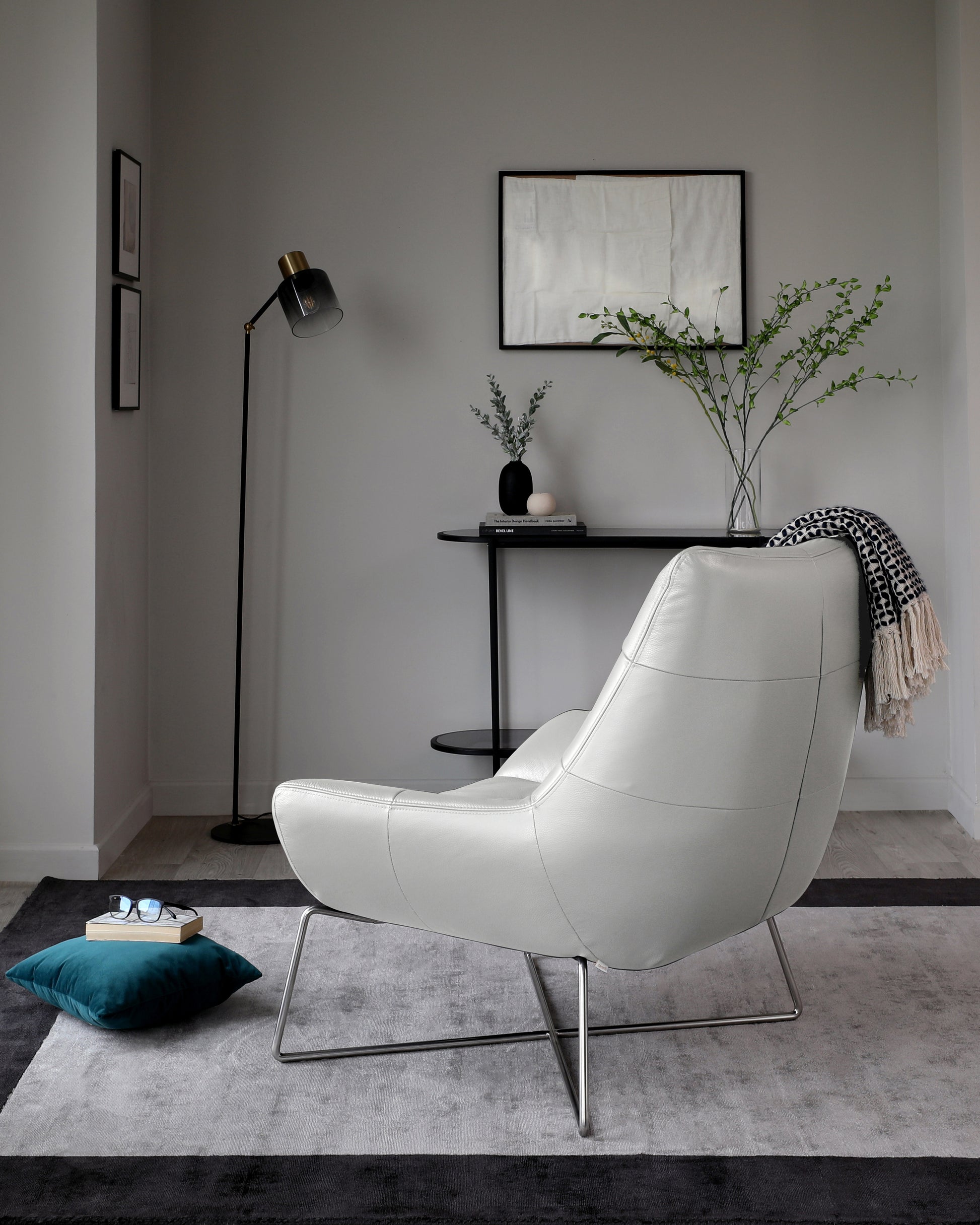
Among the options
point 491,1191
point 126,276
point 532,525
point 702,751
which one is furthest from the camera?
point 532,525

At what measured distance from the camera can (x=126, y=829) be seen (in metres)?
3.35

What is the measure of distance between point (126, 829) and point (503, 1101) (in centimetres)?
186

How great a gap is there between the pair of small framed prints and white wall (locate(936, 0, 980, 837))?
2.49m

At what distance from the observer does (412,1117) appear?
181 cm

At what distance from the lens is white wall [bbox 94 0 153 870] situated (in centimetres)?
305

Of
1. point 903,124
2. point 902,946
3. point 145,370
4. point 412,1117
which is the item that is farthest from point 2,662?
point 903,124

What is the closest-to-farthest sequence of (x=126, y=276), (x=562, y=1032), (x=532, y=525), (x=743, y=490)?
(x=562, y=1032)
(x=126, y=276)
(x=532, y=525)
(x=743, y=490)

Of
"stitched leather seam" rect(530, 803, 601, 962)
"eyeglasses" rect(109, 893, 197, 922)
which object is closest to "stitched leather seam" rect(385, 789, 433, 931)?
"stitched leather seam" rect(530, 803, 601, 962)

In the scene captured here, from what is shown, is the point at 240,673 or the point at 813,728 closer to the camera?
the point at 813,728

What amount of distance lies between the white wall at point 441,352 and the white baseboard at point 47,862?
647mm

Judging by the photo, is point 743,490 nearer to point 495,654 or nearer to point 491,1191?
point 495,654

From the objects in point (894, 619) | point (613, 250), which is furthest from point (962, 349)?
point (894, 619)

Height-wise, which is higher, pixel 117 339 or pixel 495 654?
pixel 117 339

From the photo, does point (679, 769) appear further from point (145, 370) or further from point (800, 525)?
point (145, 370)
